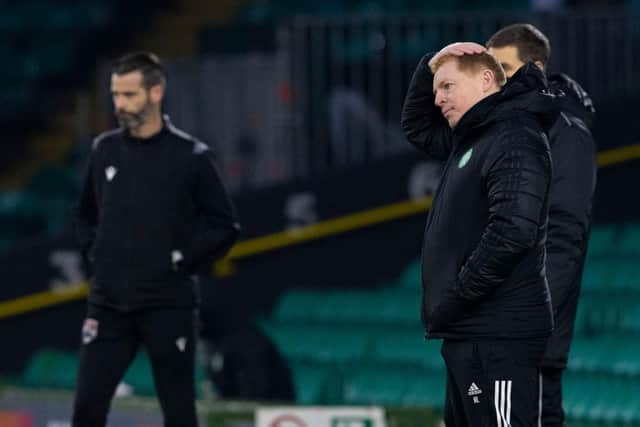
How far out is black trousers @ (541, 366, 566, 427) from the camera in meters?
5.12

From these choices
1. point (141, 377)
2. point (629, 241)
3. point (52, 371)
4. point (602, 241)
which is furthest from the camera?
point (52, 371)

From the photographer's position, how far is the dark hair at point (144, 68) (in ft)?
19.5

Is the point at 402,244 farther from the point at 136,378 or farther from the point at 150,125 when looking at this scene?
the point at 150,125

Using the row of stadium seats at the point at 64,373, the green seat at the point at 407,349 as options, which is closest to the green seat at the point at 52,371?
the row of stadium seats at the point at 64,373

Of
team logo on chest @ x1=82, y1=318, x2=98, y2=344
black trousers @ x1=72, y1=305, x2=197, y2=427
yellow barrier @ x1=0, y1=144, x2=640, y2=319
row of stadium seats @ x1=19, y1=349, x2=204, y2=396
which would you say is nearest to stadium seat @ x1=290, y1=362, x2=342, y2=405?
row of stadium seats @ x1=19, y1=349, x2=204, y2=396

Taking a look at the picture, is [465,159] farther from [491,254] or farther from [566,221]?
[566,221]

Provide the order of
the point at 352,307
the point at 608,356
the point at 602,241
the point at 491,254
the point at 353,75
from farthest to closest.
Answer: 1. the point at 353,75
2. the point at 352,307
3. the point at 602,241
4. the point at 608,356
5. the point at 491,254

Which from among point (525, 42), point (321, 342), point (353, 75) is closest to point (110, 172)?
point (525, 42)

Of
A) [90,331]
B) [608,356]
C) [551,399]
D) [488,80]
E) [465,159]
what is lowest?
[608,356]

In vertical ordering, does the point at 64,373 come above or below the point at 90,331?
below

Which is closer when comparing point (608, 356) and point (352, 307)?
point (608, 356)

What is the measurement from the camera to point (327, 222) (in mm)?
9297

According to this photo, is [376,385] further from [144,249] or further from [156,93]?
[156,93]

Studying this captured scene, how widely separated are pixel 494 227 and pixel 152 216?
6.29ft
